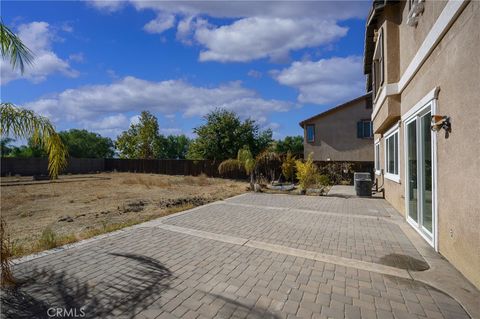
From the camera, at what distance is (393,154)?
32.0 feet

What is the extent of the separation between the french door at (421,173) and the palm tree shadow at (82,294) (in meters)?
4.91

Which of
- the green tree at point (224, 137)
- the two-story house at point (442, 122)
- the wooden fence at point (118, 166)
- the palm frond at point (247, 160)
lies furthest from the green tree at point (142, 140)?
the two-story house at point (442, 122)

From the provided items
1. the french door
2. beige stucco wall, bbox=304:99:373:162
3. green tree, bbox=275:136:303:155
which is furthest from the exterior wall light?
green tree, bbox=275:136:303:155

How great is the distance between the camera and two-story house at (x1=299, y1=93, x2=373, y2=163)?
74.5 ft

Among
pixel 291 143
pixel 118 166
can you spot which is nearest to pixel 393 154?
pixel 118 166

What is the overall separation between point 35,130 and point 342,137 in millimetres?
22436

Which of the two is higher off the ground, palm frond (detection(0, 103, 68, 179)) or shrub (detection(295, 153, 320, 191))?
palm frond (detection(0, 103, 68, 179))

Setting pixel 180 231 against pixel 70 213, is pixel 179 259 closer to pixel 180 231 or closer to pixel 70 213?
pixel 180 231

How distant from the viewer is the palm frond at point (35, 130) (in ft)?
12.9

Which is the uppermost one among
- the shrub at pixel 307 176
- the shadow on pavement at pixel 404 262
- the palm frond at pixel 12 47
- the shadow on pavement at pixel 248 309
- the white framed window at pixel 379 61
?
the white framed window at pixel 379 61

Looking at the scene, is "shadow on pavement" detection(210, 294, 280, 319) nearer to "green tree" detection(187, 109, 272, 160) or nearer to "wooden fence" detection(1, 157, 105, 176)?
"green tree" detection(187, 109, 272, 160)

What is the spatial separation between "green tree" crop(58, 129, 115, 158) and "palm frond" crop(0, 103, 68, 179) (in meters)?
64.0

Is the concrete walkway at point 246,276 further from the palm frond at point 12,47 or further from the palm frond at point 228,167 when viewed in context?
the palm frond at point 228,167

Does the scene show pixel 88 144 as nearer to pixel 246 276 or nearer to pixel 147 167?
pixel 147 167
